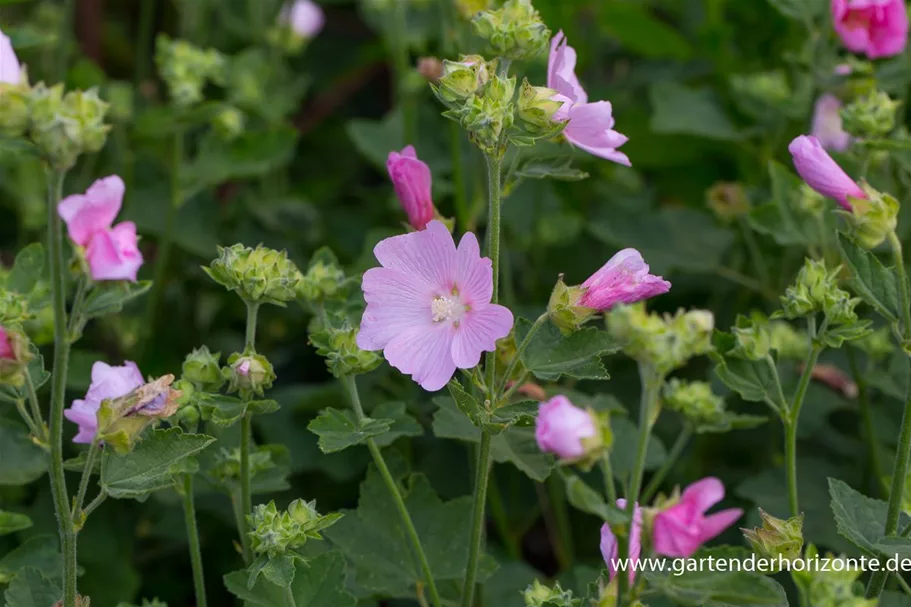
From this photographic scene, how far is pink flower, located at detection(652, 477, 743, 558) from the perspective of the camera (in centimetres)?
120

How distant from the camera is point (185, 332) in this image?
2.86m

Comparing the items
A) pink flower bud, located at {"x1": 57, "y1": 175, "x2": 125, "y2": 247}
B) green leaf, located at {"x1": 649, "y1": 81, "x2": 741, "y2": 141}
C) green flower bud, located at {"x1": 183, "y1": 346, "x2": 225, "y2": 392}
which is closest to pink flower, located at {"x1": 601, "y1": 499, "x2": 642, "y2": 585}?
green flower bud, located at {"x1": 183, "y1": 346, "x2": 225, "y2": 392}

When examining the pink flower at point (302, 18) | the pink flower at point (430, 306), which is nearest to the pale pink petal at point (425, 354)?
the pink flower at point (430, 306)

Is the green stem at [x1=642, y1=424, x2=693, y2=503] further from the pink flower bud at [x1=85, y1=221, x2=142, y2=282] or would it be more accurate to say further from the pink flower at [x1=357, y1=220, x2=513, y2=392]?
the pink flower bud at [x1=85, y1=221, x2=142, y2=282]

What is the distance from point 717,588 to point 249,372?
70 cm

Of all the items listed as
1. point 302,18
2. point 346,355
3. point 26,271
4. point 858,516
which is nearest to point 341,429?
point 346,355

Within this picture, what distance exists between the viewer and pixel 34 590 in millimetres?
1576

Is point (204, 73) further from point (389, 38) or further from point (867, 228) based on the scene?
point (867, 228)

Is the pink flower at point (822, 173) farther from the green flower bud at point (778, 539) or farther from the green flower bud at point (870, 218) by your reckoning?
the green flower bud at point (778, 539)

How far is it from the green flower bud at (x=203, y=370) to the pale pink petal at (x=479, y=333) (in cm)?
38

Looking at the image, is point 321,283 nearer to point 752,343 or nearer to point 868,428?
point 752,343

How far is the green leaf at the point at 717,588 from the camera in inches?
50.1

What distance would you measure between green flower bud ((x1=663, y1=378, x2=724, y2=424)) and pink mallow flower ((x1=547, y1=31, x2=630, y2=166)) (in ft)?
1.63

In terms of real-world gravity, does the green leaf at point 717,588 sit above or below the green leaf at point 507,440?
above
